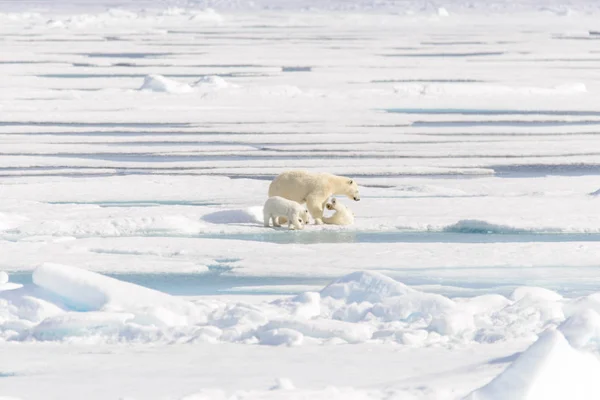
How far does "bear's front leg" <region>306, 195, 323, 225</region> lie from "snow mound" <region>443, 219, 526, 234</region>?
0.68m

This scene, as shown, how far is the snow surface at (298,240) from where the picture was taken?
139 inches

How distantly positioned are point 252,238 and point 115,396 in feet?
9.79

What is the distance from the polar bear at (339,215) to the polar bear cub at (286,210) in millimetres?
174

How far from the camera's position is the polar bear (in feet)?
21.2

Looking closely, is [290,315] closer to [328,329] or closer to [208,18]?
[328,329]

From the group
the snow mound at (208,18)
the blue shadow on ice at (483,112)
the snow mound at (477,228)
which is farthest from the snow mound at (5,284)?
the snow mound at (208,18)

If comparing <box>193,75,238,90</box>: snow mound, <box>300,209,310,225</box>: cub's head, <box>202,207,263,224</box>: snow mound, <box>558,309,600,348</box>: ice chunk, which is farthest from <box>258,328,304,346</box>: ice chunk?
Answer: <box>193,75,238,90</box>: snow mound

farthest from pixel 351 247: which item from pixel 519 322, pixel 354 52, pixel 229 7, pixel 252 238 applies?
pixel 229 7

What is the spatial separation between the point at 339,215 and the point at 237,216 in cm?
58

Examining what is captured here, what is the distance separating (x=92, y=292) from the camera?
428cm

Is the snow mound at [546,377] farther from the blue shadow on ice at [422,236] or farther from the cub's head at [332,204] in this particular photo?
the cub's head at [332,204]

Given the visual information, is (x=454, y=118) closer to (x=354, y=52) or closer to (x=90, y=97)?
(x=90, y=97)

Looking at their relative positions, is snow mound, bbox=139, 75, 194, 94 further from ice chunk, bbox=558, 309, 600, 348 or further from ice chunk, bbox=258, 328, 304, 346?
ice chunk, bbox=558, 309, 600, 348

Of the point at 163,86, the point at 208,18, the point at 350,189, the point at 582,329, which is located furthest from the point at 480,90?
the point at 208,18
